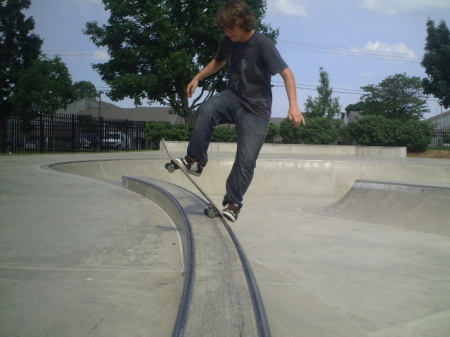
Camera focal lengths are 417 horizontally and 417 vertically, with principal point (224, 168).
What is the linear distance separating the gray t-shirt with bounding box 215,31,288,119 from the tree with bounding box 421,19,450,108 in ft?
100

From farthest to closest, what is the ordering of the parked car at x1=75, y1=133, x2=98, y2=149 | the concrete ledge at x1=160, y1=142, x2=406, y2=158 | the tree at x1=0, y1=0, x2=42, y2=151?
the tree at x1=0, y1=0, x2=42, y2=151, the concrete ledge at x1=160, y1=142, x2=406, y2=158, the parked car at x1=75, y1=133, x2=98, y2=149

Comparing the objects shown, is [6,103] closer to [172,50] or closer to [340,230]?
[172,50]

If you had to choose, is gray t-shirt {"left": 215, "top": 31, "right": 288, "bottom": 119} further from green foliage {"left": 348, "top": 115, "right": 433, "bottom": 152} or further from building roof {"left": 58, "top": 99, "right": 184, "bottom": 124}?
building roof {"left": 58, "top": 99, "right": 184, "bottom": 124}

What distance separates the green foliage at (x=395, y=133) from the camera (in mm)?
23062

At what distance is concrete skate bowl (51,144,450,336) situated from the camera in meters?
1.41

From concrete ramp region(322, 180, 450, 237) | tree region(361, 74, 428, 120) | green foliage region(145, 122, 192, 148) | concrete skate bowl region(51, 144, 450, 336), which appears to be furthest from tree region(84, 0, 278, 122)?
tree region(361, 74, 428, 120)

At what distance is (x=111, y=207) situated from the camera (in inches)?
151

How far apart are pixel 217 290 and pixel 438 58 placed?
32711mm

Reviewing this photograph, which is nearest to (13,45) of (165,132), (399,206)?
(165,132)

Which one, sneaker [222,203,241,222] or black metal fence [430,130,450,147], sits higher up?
black metal fence [430,130,450,147]

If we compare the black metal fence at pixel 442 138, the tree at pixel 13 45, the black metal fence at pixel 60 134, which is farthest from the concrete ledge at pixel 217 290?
the tree at pixel 13 45

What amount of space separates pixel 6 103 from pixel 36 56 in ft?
16.4

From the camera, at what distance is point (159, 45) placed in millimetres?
27656

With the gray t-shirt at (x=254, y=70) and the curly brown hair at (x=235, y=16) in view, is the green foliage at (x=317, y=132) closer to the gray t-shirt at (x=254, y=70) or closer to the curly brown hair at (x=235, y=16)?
the gray t-shirt at (x=254, y=70)
